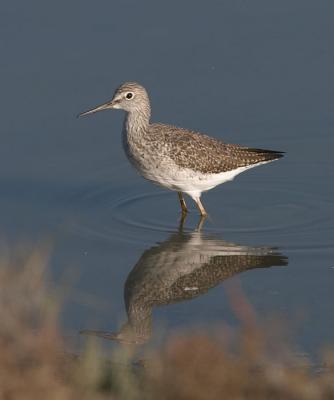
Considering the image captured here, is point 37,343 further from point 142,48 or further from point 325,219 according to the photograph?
point 142,48

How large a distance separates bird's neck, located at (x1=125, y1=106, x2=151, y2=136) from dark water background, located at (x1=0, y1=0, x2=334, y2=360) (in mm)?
721

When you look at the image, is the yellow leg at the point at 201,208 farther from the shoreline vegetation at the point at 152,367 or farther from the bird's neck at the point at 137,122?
the shoreline vegetation at the point at 152,367

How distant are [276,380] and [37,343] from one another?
1.24 meters

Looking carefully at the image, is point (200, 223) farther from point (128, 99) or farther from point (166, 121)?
point (166, 121)

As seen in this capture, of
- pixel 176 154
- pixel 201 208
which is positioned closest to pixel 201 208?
pixel 201 208

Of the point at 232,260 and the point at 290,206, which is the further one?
the point at 290,206

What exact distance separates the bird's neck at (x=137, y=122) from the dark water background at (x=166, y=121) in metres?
0.72

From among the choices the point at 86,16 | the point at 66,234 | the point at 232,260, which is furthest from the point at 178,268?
the point at 86,16

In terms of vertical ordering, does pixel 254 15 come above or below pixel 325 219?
above

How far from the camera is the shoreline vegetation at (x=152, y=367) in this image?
5.31 meters

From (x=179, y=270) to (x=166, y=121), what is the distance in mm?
3365

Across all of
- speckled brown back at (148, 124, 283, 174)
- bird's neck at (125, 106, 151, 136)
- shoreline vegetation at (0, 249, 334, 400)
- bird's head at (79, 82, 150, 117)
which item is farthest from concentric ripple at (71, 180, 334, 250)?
shoreline vegetation at (0, 249, 334, 400)

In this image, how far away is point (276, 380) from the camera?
541 centimetres

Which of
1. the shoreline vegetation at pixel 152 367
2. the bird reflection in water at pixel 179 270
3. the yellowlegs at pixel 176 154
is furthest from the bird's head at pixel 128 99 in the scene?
the shoreline vegetation at pixel 152 367
